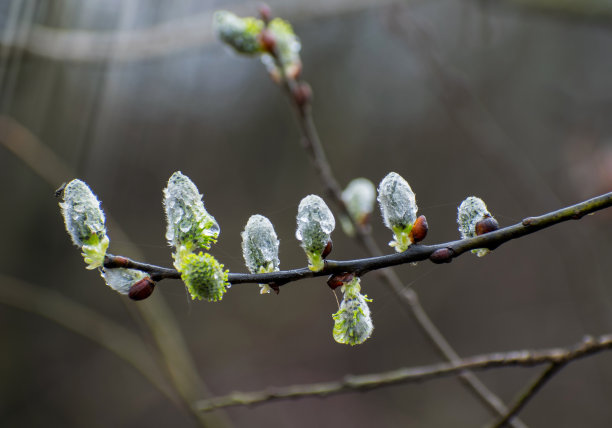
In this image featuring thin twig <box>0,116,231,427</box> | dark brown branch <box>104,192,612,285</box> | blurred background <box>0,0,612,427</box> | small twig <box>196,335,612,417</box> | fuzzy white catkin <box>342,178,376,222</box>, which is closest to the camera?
dark brown branch <box>104,192,612,285</box>

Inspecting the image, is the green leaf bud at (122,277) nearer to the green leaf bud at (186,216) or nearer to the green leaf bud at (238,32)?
the green leaf bud at (186,216)

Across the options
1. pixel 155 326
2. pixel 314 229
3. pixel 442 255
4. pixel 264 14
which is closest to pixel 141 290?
pixel 314 229

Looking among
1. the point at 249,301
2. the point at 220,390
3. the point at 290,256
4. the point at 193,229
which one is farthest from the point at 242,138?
the point at 193,229

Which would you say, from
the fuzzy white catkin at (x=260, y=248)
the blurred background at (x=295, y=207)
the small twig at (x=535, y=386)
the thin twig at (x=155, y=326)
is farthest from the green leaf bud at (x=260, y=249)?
the blurred background at (x=295, y=207)

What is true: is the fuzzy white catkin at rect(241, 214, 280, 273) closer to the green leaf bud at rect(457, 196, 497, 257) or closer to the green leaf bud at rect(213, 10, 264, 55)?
the green leaf bud at rect(457, 196, 497, 257)

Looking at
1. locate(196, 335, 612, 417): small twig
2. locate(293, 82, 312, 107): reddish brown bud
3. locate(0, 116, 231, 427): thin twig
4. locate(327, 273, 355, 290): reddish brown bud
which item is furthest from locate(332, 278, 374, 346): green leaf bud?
locate(0, 116, 231, 427): thin twig

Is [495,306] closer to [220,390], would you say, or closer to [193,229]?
[220,390]

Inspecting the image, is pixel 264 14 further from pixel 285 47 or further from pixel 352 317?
pixel 352 317
